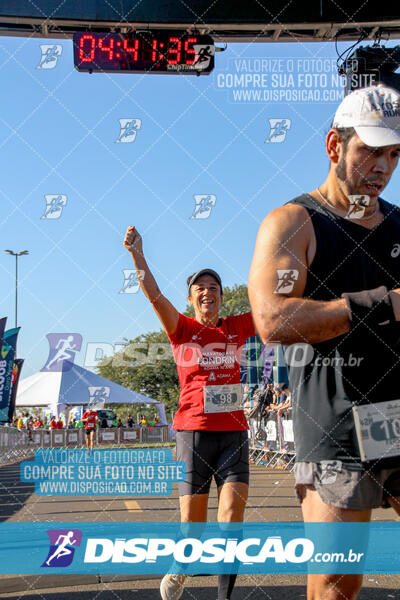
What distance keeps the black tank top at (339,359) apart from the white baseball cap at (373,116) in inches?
11.4

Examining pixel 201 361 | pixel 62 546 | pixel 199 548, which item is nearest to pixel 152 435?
pixel 62 546

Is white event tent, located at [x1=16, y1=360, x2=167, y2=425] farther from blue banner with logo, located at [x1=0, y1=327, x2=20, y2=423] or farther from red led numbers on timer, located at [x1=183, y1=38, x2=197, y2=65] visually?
red led numbers on timer, located at [x1=183, y1=38, x2=197, y2=65]

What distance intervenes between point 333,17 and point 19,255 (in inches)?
1266

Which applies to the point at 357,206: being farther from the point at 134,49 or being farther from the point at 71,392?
the point at 71,392

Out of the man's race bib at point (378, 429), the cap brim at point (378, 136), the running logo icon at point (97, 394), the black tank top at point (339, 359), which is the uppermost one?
the cap brim at point (378, 136)

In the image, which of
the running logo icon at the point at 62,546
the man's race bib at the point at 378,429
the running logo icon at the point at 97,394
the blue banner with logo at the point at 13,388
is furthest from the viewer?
the running logo icon at the point at 97,394

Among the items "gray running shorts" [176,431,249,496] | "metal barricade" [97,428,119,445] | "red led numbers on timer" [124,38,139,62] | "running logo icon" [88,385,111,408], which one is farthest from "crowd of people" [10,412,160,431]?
"gray running shorts" [176,431,249,496]

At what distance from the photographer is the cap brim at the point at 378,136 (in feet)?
7.59

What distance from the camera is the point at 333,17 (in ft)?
27.7

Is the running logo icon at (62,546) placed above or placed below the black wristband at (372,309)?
below

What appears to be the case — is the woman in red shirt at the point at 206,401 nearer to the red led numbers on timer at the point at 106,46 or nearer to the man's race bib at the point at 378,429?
the man's race bib at the point at 378,429

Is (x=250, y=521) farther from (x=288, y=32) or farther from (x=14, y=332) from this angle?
(x=14, y=332)

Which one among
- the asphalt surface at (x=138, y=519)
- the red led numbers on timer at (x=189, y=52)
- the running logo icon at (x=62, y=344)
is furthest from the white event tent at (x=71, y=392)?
the red led numbers on timer at (x=189, y=52)

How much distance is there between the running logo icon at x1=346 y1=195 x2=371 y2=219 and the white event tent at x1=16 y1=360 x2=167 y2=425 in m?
29.8
